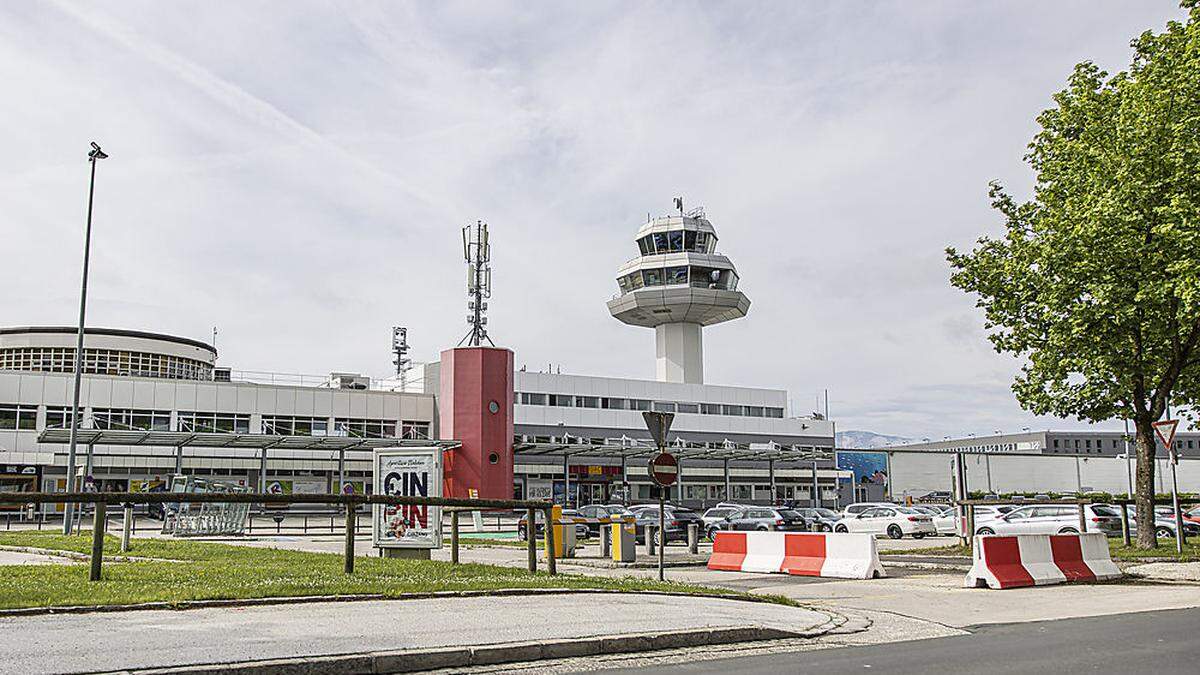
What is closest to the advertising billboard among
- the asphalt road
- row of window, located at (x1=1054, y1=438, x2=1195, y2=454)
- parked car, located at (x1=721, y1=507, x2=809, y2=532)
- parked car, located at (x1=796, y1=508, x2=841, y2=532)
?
the asphalt road

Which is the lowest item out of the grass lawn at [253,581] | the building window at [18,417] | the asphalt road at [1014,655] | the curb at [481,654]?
the asphalt road at [1014,655]

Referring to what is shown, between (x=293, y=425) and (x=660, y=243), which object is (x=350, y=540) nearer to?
(x=293, y=425)

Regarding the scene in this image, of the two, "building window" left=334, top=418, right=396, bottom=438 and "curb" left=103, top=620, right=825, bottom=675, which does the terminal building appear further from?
"curb" left=103, top=620, right=825, bottom=675

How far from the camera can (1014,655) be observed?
Result: 9680mm

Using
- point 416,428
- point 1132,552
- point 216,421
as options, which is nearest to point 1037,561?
point 1132,552

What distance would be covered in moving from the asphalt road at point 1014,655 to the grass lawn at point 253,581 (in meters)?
3.62

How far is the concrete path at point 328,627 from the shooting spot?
26.4 feet

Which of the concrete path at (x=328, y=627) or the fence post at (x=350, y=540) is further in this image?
the fence post at (x=350, y=540)

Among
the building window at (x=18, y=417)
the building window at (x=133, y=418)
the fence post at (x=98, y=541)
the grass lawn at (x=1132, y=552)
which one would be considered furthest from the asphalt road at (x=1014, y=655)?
the building window at (x=18, y=417)

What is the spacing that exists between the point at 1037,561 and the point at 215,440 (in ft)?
137

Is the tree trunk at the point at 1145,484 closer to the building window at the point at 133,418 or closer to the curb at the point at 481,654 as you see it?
Answer: the curb at the point at 481,654

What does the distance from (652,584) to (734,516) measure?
25.2 metres

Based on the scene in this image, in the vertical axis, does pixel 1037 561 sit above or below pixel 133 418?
below

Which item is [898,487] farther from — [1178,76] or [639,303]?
[1178,76]
